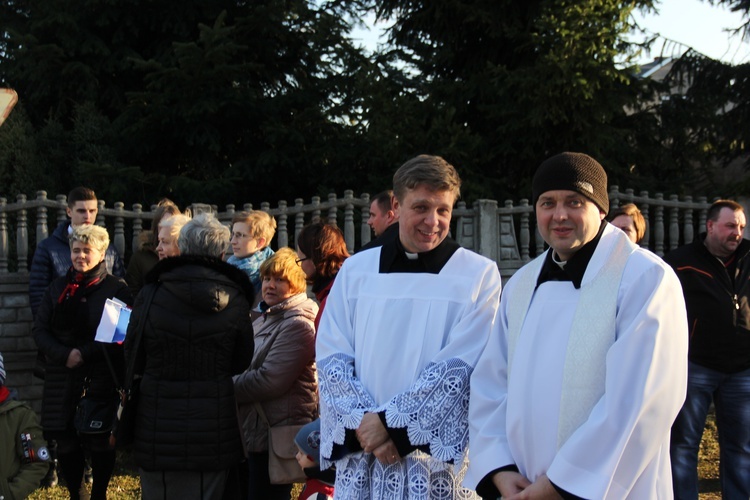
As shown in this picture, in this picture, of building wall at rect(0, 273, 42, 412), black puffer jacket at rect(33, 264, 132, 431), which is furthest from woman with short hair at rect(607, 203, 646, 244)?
building wall at rect(0, 273, 42, 412)

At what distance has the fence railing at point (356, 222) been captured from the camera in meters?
7.74

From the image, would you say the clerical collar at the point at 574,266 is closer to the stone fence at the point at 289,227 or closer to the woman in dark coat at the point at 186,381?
the woman in dark coat at the point at 186,381

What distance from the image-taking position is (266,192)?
523 inches

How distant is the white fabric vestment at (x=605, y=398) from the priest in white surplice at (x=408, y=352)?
8.2 inches

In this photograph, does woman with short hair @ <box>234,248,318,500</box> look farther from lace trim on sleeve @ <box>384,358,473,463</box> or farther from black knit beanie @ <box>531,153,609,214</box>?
black knit beanie @ <box>531,153,609,214</box>

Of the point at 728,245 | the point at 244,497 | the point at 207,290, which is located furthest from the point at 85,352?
the point at 728,245

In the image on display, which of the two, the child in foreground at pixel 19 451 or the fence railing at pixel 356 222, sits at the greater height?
the fence railing at pixel 356 222

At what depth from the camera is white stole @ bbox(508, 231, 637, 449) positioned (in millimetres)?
2309

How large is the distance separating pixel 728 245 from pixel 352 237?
4146 millimetres

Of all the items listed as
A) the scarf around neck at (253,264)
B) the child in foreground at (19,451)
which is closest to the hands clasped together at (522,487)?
the child in foreground at (19,451)

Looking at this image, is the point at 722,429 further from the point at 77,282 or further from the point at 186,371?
the point at 77,282

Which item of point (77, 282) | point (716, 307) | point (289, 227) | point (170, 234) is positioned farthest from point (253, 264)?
point (289, 227)

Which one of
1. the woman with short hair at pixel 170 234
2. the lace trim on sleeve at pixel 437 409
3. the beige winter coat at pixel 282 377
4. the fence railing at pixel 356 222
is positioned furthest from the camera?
the fence railing at pixel 356 222

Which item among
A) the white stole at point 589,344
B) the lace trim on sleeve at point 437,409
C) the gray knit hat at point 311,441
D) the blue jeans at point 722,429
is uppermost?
the white stole at point 589,344
